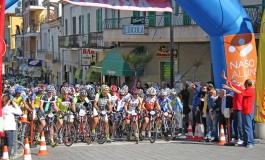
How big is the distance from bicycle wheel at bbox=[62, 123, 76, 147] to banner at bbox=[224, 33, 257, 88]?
453 centimetres

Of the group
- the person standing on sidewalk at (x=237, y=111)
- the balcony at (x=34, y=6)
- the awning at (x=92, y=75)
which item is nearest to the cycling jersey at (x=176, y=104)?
the person standing on sidewalk at (x=237, y=111)

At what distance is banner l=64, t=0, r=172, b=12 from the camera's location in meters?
14.4

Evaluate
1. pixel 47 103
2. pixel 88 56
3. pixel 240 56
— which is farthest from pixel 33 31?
pixel 240 56

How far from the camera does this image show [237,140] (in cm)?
1503

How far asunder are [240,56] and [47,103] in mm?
5400

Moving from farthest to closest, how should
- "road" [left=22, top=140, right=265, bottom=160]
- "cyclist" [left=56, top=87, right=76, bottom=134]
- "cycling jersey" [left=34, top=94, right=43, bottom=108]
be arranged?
1. "cycling jersey" [left=34, top=94, right=43, bottom=108]
2. "cyclist" [left=56, top=87, right=76, bottom=134]
3. "road" [left=22, top=140, right=265, bottom=160]

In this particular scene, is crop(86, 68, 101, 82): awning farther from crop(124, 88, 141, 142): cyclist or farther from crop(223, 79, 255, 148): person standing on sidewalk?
crop(223, 79, 255, 148): person standing on sidewalk

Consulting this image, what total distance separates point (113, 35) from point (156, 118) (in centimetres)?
1476

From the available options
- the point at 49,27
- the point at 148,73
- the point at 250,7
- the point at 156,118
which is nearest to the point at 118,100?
the point at 156,118

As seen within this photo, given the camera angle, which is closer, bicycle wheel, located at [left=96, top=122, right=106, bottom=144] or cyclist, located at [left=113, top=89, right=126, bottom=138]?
bicycle wheel, located at [left=96, top=122, right=106, bottom=144]

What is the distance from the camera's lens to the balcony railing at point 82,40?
3575 cm

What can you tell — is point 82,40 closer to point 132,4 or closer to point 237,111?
point 132,4

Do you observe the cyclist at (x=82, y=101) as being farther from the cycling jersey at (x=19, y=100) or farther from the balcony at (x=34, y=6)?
the balcony at (x=34, y=6)

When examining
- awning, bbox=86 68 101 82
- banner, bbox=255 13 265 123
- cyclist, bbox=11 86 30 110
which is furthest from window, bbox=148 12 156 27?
cyclist, bbox=11 86 30 110
